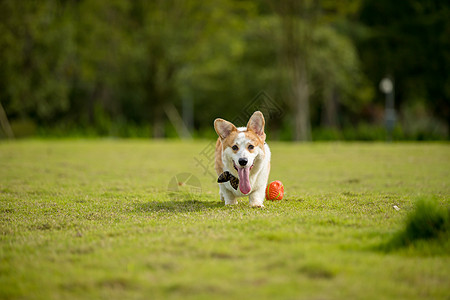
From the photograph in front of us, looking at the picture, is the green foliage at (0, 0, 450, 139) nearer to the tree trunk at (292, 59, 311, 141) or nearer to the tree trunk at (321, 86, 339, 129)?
the tree trunk at (321, 86, 339, 129)

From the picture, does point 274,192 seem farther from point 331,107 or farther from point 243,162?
point 331,107

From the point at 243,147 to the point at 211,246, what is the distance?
2.03m

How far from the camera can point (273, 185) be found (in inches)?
253

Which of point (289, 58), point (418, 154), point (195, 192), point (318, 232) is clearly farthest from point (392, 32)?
point (318, 232)

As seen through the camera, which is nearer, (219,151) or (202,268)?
(202,268)

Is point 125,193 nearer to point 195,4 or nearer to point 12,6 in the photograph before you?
point 12,6

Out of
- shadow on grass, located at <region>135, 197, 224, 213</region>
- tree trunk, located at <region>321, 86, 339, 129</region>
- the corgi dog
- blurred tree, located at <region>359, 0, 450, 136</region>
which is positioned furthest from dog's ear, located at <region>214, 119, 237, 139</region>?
tree trunk, located at <region>321, 86, 339, 129</region>

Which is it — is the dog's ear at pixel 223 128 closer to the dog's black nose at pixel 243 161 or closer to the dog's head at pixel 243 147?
the dog's head at pixel 243 147

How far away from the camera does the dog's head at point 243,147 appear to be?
5.43 m

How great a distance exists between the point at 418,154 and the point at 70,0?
24571 millimetres

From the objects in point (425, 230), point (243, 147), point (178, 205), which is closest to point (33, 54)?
point (178, 205)

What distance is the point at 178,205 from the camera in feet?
19.8

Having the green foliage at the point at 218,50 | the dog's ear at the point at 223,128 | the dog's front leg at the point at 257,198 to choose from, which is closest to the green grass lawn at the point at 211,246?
the dog's front leg at the point at 257,198

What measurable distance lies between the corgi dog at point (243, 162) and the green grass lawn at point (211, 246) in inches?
9.6
